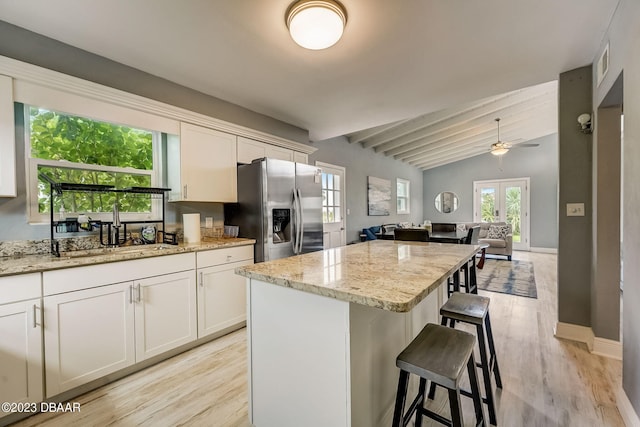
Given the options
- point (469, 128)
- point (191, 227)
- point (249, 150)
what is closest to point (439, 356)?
point (191, 227)

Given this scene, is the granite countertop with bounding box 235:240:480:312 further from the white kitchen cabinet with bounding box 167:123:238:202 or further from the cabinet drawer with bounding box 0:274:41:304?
the white kitchen cabinet with bounding box 167:123:238:202

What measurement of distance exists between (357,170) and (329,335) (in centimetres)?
518

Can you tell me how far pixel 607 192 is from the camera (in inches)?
83.7

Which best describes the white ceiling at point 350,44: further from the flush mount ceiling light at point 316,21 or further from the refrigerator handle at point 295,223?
the refrigerator handle at point 295,223

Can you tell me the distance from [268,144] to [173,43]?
147 centimetres

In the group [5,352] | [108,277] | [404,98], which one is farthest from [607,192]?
[5,352]

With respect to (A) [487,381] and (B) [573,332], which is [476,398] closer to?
(A) [487,381]

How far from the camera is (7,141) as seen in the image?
1.71 meters

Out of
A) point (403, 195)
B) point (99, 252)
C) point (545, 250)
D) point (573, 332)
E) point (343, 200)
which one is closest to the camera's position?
point (99, 252)

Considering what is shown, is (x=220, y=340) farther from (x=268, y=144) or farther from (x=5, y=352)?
(x=268, y=144)

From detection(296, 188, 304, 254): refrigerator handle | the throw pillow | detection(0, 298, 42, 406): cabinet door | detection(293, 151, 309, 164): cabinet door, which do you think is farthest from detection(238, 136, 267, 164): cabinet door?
the throw pillow

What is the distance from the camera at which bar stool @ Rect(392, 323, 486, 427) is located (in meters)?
1.03

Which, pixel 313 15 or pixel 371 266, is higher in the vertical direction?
pixel 313 15

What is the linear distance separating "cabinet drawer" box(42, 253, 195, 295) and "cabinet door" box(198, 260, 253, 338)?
23 centimetres
